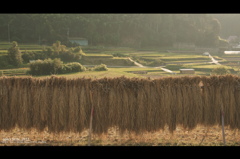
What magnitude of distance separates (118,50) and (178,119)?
129 ft

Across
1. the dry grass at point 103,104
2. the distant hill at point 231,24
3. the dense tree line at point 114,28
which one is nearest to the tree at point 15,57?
the dense tree line at point 114,28

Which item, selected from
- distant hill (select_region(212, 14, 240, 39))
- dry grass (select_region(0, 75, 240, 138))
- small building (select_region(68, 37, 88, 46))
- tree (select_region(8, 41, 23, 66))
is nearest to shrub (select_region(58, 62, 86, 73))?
tree (select_region(8, 41, 23, 66))

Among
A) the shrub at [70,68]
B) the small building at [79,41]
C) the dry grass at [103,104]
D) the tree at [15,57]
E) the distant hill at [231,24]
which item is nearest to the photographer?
the dry grass at [103,104]

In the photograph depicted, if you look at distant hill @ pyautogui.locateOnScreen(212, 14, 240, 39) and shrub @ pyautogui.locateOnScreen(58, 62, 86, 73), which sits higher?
distant hill @ pyautogui.locateOnScreen(212, 14, 240, 39)

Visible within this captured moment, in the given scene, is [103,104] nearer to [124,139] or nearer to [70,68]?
[124,139]

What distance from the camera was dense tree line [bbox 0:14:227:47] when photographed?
1606 inches

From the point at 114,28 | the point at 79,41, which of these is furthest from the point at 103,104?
the point at 114,28

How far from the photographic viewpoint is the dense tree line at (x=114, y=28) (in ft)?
134

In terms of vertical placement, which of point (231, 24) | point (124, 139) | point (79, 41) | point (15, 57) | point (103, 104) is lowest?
point (124, 139)

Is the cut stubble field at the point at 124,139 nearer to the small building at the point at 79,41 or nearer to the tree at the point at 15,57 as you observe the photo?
the tree at the point at 15,57

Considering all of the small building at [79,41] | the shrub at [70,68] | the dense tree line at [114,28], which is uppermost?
the dense tree line at [114,28]

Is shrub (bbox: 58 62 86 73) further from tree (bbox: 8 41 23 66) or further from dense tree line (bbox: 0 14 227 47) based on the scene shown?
dense tree line (bbox: 0 14 227 47)

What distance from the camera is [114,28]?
49188mm

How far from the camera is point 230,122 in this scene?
20.2 feet
